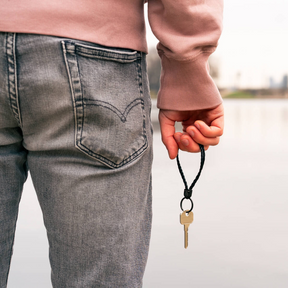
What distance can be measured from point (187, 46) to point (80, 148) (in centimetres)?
24

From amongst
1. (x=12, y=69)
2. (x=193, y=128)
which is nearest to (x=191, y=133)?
(x=193, y=128)

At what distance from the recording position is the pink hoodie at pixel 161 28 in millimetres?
473

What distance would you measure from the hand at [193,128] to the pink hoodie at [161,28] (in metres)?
0.03

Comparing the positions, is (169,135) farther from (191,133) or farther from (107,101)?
(107,101)

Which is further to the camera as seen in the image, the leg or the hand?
the hand

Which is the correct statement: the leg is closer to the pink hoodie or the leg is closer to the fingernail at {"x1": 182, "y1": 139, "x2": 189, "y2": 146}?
the pink hoodie

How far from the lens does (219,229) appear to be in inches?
62.5

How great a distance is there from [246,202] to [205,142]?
1468mm

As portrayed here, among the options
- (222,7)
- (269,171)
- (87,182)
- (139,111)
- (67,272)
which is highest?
(222,7)

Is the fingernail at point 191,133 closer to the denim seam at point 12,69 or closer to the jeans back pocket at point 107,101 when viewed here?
the jeans back pocket at point 107,101

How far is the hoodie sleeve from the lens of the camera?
0.54 m

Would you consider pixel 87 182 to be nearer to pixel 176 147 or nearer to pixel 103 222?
pixel 103 222

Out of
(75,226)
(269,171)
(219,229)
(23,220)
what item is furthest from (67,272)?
(269,171)

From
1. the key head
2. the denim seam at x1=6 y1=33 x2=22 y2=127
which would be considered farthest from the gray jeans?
the key head
